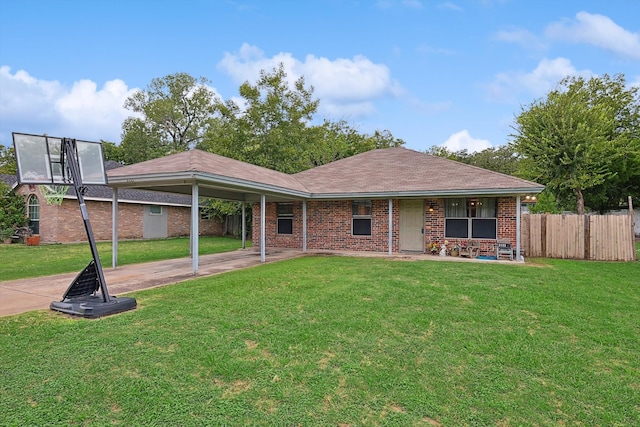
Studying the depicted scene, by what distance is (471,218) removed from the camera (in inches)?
468

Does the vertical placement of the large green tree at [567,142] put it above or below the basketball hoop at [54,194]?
above

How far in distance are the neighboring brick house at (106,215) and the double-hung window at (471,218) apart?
50.2ft

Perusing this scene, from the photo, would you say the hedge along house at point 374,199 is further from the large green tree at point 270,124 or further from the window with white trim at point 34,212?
the window with white trim at point 34,212

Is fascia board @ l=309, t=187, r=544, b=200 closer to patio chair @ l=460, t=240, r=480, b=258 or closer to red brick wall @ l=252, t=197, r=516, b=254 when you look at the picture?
red brick wall @ l=252, t=197, r=516, b=254

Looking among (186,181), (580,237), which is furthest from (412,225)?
(186,181)

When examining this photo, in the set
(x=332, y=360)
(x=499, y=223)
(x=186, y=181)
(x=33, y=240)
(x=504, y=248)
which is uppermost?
(x=186, y=181)

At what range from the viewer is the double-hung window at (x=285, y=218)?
1469 centimetres

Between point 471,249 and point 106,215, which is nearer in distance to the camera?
point 471,249

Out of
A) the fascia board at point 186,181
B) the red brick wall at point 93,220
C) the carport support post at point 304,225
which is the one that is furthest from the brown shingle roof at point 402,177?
the red brick wall at point 93,220

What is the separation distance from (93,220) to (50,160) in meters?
15.6

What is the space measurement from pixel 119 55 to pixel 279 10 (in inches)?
277

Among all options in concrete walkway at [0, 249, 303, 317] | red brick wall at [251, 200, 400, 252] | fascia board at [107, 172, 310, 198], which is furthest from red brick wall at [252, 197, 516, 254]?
fascia board at [107, 172, 310, 198]

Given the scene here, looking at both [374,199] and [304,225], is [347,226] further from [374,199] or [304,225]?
[304,225]

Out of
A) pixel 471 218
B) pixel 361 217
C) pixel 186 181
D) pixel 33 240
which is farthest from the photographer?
pixel 33 240
